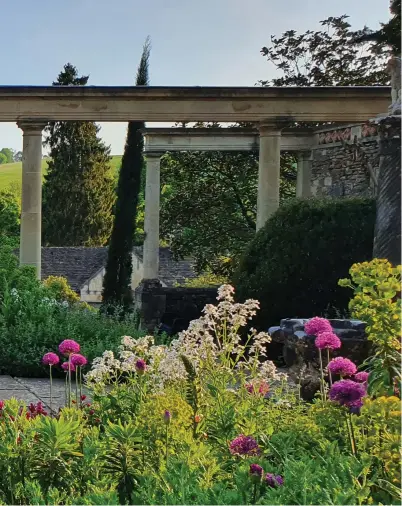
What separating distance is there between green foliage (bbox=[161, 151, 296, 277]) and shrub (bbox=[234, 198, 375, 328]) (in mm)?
8646

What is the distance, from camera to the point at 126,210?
1864 cm

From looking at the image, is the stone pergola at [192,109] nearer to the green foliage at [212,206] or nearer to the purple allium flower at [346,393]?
the green foliage at [212,206]

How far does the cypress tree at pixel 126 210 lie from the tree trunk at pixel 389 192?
14.4 meters

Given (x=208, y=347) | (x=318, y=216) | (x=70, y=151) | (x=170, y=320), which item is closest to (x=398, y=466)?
(x=208, y=347)

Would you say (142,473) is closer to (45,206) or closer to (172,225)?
(172,225)

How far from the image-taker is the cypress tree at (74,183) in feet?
124

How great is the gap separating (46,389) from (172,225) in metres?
14.6

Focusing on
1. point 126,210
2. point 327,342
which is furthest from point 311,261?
point 126,210

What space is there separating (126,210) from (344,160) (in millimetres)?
6176

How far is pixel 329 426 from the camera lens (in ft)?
10.1

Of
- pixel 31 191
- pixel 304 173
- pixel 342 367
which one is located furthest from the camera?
pixel 304 173

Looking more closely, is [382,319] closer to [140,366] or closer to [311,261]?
[140,366]

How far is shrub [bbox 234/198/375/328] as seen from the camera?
1006 cm

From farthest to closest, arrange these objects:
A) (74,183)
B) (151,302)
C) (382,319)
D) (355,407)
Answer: (74,183) < (151,302) < (355,407) < (382,319)
